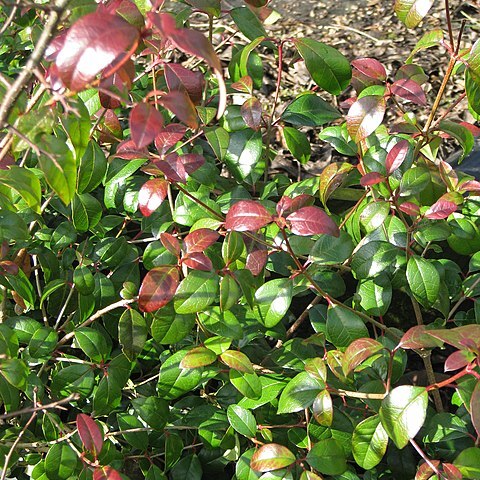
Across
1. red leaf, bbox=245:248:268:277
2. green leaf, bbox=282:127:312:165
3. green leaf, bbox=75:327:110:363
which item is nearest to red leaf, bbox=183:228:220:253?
red leaf, bbox=245:248:268:277

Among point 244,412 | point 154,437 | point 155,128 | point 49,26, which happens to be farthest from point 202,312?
point 49,26

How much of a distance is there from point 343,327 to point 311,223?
0.27 meters

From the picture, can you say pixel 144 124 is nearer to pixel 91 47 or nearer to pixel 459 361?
pixel 91 47

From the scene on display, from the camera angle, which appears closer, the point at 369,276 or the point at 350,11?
the point at 369,276

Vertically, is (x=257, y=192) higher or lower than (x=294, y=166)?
higher

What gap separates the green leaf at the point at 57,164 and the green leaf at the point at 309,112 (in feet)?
2.83

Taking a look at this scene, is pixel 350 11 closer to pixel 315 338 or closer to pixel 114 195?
pixel 114 195

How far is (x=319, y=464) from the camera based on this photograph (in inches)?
54.5

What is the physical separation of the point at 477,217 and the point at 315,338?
1.66ft

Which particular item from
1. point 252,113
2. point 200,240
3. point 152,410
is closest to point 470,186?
point 252,113

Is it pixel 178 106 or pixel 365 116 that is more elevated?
pixel 178 106

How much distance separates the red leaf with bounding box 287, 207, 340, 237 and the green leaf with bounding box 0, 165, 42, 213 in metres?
0.45

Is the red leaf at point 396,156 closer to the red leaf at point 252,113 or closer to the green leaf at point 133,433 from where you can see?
the red leaf at point 252,113

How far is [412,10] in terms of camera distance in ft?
4.97
